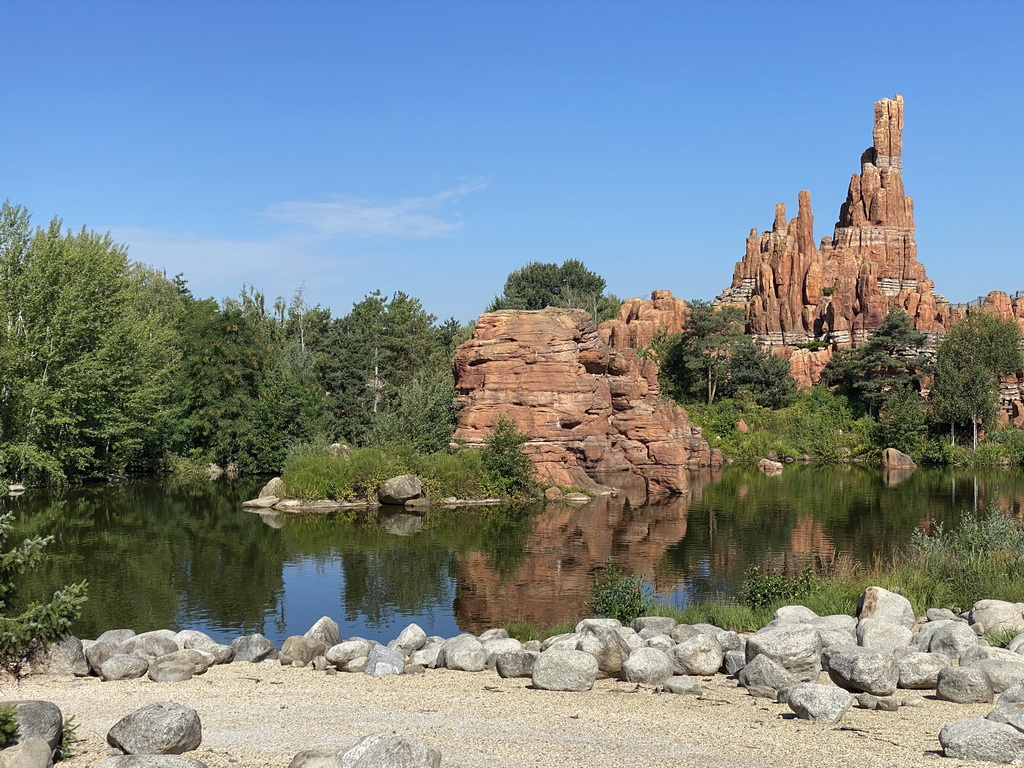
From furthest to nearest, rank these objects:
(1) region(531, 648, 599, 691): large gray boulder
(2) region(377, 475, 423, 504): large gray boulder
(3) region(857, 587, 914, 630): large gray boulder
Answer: (2) region(377, 475, 423, 504): large gray boulder < (3) region(857, 587, 914, 630): large gray boulder < (1) region(531, 648, 599, 691): large gray boulder

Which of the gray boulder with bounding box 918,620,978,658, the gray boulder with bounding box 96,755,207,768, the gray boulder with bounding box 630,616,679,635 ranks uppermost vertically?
the gray boulder with bounding box 96,755,207,768

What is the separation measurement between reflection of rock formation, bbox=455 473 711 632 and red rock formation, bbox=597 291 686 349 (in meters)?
A: 35.2

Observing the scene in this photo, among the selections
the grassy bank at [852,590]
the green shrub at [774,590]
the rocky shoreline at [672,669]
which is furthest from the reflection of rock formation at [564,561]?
the rocky shoreline at [672,669]

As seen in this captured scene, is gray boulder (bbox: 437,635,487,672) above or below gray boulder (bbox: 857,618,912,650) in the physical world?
below

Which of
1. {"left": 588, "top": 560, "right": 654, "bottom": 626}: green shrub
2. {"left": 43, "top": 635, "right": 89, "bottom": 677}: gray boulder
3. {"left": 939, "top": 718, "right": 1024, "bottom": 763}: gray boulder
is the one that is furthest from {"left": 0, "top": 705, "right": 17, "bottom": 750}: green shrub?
{"left": 588, "top": 560, "right": 654, "bottom": 626}: green shrub

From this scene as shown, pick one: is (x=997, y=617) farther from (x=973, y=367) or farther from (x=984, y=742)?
(x=973, y=367)

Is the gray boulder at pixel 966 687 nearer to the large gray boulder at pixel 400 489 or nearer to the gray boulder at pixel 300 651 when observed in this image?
the gray boulder at pixel 300 651

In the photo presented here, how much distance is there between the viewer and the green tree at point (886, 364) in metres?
60.9

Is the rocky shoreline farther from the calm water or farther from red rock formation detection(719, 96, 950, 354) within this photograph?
red rock formation detection(719, 96, 950, 354)

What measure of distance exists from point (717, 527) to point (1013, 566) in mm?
13426

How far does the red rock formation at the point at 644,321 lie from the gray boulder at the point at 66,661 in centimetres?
5867

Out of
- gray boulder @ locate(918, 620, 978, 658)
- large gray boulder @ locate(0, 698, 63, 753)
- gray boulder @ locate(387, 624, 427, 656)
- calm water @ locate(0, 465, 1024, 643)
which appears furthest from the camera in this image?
calm water @ locate(0, 465, 1024, 643)

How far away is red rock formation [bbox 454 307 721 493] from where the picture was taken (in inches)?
1538

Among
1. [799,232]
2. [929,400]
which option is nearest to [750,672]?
[929,400]
